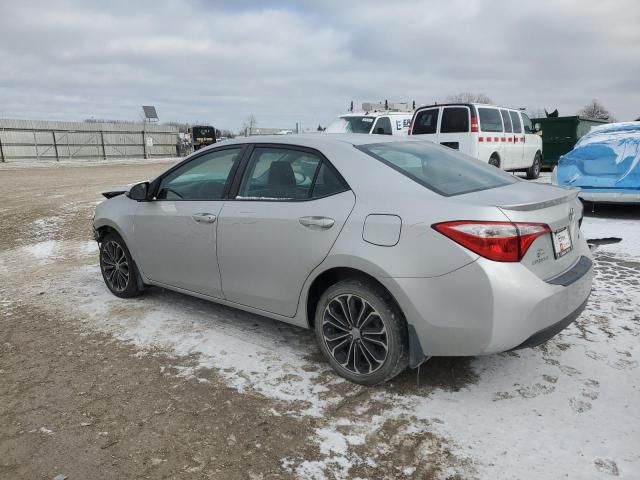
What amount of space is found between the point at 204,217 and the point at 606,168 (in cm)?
654

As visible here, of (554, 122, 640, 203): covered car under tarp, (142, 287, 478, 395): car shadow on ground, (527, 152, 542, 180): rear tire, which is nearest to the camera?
(142, 287, 478, 395): car shadow on ground

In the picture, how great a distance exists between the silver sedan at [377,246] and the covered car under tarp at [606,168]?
192 inches

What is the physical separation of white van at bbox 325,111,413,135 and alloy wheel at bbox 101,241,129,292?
9281mm

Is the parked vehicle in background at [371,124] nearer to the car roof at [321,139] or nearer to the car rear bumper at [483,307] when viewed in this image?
the car roof at [321,139]

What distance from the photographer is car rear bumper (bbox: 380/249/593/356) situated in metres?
2.68

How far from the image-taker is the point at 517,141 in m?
13.7

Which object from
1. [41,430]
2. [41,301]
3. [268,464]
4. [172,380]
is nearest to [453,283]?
[268,464]

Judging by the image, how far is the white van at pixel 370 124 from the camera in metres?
13.7

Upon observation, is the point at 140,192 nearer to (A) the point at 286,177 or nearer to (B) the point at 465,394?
(A) the point at 286,177

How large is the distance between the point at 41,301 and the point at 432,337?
3970mm

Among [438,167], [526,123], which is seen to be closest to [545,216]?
[438,167]

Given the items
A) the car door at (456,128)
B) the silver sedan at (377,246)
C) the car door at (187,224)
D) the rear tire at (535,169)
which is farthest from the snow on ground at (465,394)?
the rear tire at (535,169)

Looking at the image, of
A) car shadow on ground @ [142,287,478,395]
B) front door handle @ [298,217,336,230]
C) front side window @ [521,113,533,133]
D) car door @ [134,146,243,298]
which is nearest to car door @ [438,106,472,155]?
front side window @ [521,113,533,133]

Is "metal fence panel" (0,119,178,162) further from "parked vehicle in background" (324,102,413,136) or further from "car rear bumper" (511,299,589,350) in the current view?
"car rear bumper" (511,299,589,350)
